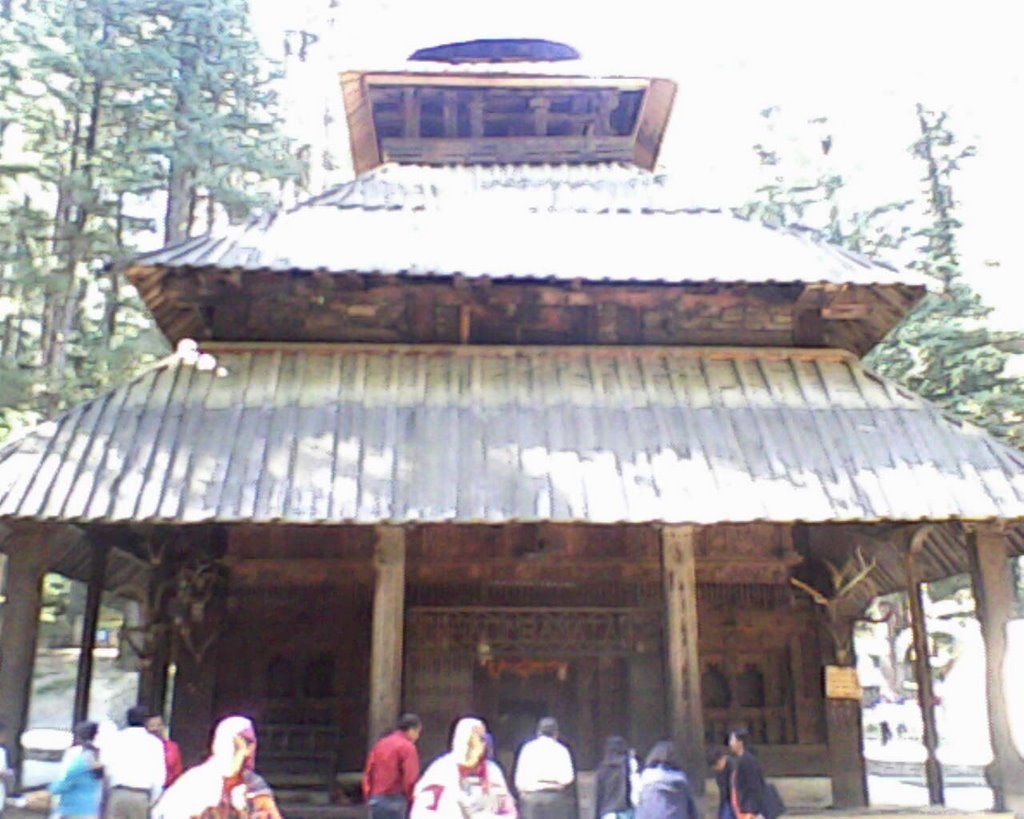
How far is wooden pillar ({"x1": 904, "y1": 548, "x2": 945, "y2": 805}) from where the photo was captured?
33.8ft

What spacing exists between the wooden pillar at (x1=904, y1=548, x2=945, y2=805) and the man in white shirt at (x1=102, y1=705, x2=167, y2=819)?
753 cm

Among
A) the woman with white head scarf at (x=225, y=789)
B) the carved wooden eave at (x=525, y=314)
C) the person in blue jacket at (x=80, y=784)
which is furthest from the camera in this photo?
the carved wooden eave at (x=525, y=314)

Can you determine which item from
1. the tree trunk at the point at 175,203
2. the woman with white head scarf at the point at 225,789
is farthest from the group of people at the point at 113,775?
the tree trunk at the point at 175,203

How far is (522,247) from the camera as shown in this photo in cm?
1173

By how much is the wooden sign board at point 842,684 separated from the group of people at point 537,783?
3.33m

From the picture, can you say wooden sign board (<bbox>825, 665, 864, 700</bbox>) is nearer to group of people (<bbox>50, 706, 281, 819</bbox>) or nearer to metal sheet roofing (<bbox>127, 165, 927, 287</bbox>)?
metal sheet roofing (<bbox>127, 165, 927, 287</bbox>)

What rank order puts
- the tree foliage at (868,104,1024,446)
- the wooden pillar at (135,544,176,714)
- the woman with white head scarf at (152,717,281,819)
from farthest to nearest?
1. the tree foliage at (868,104,1024,446)
2. the wooden pillar at (135,544,176,714)
3. the woman with white head scarf at (152,717,281,819)

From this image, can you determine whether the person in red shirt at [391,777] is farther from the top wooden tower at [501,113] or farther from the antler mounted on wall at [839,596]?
the top wooden tower at [501,113]

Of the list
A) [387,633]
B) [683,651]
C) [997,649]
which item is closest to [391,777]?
[387,633]

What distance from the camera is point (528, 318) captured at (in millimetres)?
11930

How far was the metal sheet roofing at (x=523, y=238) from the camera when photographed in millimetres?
10781

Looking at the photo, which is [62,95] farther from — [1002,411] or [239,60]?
[1002,411]

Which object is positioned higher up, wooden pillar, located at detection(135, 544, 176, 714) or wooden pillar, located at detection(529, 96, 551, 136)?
wooden pillar, located at detection(529, 96, 551, 136)

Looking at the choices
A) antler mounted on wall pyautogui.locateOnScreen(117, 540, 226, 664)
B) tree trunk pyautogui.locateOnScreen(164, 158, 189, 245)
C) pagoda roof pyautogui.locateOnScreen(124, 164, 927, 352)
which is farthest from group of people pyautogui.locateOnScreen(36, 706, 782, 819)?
tree trunk pyautogui.locateOnScreen(164, 158, 189, 245)
